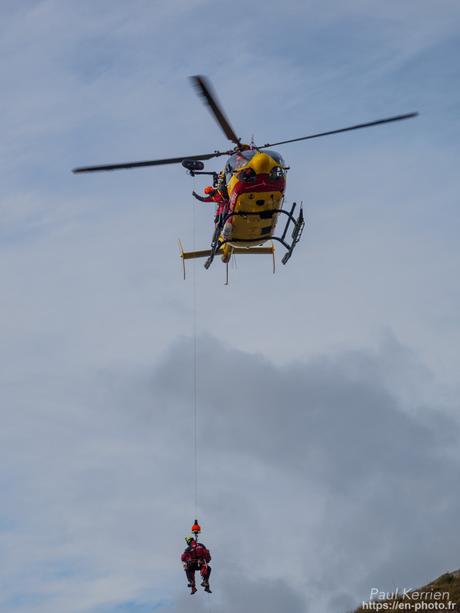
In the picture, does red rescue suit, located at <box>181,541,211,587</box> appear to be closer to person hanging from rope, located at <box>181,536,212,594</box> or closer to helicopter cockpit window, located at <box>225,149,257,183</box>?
person hanging from rope, located at <box>181,536,212,594</box>

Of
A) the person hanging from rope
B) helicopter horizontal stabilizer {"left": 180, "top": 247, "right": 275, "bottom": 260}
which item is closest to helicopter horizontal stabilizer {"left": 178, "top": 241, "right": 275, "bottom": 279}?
helicopter horizontal stabilizer {"left": 180, "top": 247, "right": 275, "bottom": 260}

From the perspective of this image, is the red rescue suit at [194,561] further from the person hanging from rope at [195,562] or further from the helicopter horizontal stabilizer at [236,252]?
the helicopter horizontal stabilizer at [236,252]

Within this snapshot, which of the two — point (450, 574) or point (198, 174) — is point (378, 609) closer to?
point (450, 574)

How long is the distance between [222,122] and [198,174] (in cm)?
492

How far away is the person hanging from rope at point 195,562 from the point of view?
54.5m

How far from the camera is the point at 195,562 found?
2147 inches

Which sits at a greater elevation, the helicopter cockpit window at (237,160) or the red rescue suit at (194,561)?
the helicopter cockpit window at (237,160)

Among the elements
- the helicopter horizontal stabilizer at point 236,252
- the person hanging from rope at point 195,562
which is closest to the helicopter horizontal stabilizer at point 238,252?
the helicopter horizontal stabilizer at point 236,252

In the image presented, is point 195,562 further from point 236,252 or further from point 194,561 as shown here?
point 236,252

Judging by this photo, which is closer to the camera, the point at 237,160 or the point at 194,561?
the point at 194,561

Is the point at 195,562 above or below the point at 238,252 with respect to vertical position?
below

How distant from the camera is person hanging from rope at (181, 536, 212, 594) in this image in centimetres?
5450

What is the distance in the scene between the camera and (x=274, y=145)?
190 ft

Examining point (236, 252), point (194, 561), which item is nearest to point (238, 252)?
point (236, 252)
